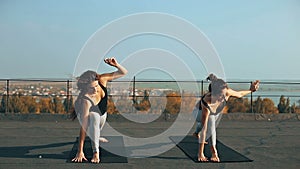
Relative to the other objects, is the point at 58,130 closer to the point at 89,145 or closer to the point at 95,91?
the point at 89,145

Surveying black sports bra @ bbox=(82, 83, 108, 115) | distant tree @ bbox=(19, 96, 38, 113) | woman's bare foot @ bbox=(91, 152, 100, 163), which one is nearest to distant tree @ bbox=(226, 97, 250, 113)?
distant tree @ bbox=(19, 96, 38, 113)

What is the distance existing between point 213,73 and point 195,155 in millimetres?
1803

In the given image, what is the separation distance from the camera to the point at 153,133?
12.7 meters

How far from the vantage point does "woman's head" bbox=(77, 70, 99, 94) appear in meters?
8.15

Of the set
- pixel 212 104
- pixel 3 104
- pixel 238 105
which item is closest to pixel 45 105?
pixel 3 104

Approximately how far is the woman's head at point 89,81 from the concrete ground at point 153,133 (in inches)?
58.1

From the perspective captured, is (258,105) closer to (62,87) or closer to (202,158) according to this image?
(62,87)

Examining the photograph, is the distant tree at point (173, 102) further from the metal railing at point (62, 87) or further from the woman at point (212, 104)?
the woman at point (212, 104)

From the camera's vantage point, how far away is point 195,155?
8.65 m

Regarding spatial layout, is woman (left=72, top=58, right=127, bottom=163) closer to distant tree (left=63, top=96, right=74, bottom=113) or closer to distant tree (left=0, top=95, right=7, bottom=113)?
distant tree (left=63, top=96, right=74, bottom=113)

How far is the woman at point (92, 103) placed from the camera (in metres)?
7.97

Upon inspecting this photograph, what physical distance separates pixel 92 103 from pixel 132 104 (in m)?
9.21

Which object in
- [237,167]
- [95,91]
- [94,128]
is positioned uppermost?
[95,91]

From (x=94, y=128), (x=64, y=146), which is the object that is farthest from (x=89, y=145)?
(x=94, y=128)
